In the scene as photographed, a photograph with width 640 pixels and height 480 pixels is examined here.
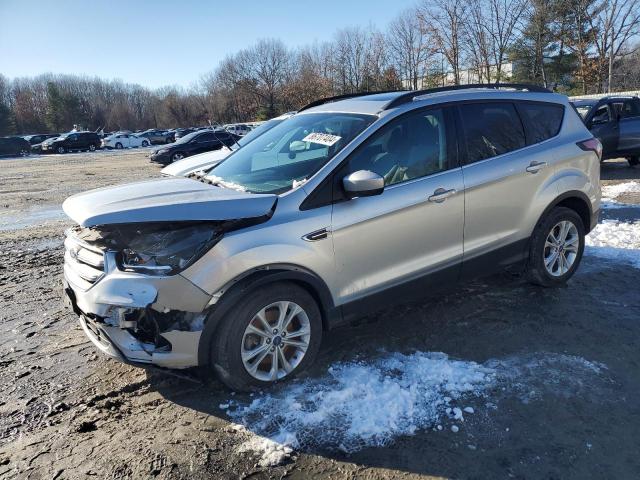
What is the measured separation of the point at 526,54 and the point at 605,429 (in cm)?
4605

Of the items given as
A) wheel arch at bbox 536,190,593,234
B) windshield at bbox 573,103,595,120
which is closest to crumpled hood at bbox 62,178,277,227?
wheel arch at bbox 536,190,593,234

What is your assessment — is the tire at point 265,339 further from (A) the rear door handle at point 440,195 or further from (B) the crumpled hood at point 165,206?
(A) the rear door handle at point 440,195

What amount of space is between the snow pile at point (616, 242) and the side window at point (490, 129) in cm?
239

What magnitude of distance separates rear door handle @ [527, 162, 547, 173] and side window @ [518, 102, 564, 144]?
0.23m

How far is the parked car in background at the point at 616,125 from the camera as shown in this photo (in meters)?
11.6

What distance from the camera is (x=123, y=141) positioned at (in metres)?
48.1

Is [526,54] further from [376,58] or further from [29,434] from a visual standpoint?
[29,434]

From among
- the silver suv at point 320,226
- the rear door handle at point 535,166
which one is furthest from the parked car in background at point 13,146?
the rear door handle at point 535,166

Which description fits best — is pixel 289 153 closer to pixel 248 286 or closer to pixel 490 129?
pixel 248 286

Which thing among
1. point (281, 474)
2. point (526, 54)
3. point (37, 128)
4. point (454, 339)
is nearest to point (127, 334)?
point (281, 474)

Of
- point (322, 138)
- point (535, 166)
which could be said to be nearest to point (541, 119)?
point (535, 166)

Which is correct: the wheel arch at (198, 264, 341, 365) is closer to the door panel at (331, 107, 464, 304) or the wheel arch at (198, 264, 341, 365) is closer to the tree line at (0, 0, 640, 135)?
the door panel at (331, 107, 464, 304)

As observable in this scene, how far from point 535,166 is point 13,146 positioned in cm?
4505

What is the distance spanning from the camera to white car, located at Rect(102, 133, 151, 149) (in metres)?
47.2
